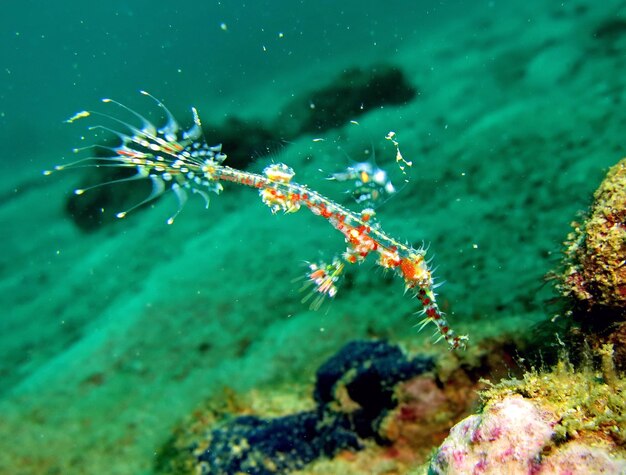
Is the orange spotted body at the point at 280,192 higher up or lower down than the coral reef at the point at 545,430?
higher up

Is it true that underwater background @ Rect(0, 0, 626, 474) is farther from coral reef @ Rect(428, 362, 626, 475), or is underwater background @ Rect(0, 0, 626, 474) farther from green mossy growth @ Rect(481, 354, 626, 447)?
coral reef @ Rect(428, 362, 626, 475)

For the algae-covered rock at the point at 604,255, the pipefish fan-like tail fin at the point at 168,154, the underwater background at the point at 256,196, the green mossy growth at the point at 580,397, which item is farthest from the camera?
the underwater background at the point at 256,196

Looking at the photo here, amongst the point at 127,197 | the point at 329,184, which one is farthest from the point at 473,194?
the point at 127,197

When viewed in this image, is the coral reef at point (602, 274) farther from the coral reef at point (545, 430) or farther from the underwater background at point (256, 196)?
the underwater background at point (256, 196)

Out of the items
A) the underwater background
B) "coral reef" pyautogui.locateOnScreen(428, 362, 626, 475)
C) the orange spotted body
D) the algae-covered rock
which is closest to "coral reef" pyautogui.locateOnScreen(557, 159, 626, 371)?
the algae-covered rock

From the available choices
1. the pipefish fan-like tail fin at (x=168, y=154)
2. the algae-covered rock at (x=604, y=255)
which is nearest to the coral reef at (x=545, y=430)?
the algae-covered rock at (x=604, y=255)

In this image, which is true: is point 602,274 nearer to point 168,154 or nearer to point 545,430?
point 545,430

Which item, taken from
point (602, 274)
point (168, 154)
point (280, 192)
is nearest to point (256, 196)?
point (280, 192)
